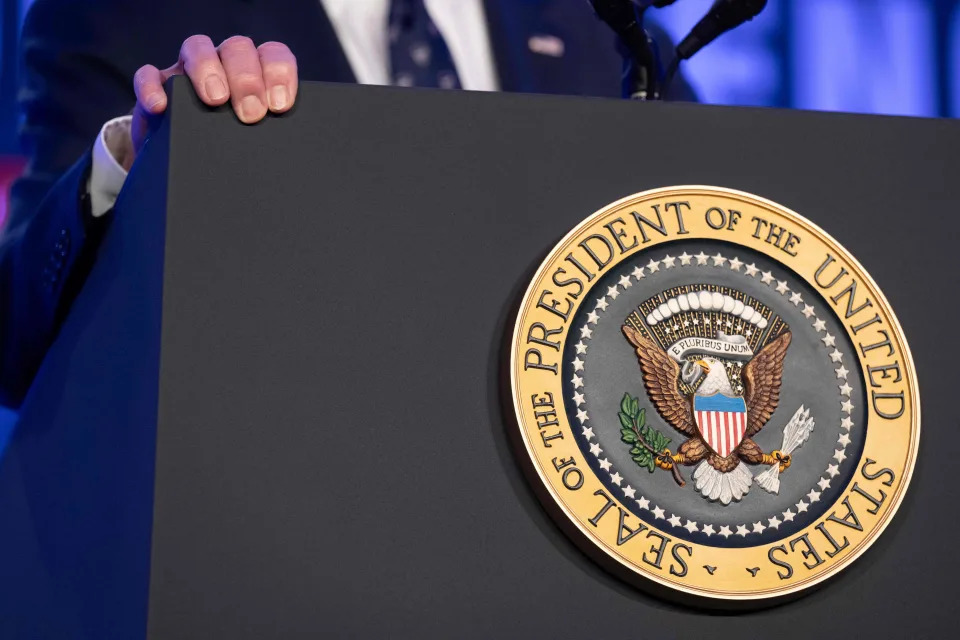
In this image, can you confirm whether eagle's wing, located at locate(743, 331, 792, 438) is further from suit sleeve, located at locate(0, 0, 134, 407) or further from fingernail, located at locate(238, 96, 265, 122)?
suit sleeve, located at locate(0, 0, 134, 407)

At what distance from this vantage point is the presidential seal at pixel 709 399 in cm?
114

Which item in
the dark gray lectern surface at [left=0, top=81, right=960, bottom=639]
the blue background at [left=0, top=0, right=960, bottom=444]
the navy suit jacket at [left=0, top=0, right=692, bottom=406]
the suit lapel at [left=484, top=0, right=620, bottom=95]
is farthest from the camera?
the blue background at [left=0, top=0, right=960, bottom=444]

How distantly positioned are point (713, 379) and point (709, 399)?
2 cm

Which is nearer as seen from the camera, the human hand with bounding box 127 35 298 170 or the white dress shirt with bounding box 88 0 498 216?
the human hand with bounding box 127 35 298 170

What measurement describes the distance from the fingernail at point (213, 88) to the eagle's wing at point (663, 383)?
17.7 inches

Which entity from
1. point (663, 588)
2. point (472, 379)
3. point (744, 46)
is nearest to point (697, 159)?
point (472, 379)

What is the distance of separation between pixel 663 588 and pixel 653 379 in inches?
7.9

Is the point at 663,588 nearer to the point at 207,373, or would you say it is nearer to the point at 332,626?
the point at 332,626

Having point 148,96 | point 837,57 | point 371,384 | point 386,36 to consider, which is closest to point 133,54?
point 386,36

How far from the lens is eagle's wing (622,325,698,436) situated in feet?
3.81

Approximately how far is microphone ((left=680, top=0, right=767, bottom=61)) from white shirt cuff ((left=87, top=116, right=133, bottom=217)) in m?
0.68

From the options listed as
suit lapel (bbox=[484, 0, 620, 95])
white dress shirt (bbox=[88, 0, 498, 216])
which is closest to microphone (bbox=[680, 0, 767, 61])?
white dress shirt (bbox=[88, 0, 498, 216])

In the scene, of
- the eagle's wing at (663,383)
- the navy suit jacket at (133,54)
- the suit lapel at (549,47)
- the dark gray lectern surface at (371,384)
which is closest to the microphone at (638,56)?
the dark gray lectern surface at (371,384)

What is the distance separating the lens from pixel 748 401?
1184 mm
